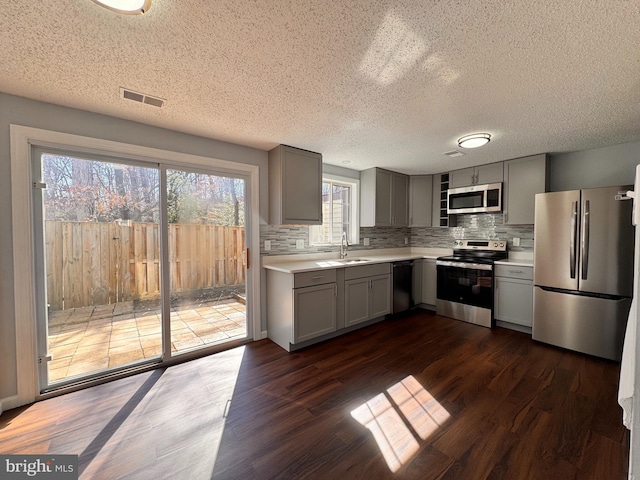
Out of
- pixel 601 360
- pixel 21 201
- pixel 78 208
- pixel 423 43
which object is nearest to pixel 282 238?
pixel 78 208

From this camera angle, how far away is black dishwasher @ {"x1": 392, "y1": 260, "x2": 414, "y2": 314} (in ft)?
12.8

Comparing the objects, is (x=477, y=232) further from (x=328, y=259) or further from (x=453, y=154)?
(x=328, y=259)

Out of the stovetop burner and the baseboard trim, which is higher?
the stovetop burner

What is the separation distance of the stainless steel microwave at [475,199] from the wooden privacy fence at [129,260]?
328cm

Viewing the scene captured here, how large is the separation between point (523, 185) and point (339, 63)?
325 centimetres

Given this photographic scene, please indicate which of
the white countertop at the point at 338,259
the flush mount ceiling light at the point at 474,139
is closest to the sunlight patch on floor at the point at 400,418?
the white countertop at the point at 338,259

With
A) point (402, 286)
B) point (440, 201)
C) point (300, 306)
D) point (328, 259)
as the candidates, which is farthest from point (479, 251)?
point (300, 306)

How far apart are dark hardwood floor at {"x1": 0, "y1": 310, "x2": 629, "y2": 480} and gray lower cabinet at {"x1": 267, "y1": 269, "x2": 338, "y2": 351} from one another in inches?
11.5

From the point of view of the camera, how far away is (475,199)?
13.0 ft

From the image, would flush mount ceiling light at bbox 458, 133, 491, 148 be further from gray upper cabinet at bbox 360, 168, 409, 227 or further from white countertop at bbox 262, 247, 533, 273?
white countertop at bbox 262, 247, 533, 273

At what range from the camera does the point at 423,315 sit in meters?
4.13

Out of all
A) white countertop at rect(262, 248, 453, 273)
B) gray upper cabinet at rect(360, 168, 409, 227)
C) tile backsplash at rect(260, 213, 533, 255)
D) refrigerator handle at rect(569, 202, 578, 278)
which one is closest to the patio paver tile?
white countertop at rect(262, 248, 453, 273)

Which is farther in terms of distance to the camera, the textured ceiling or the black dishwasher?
A: the black dishwasher

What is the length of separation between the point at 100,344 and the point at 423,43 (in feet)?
10.9
